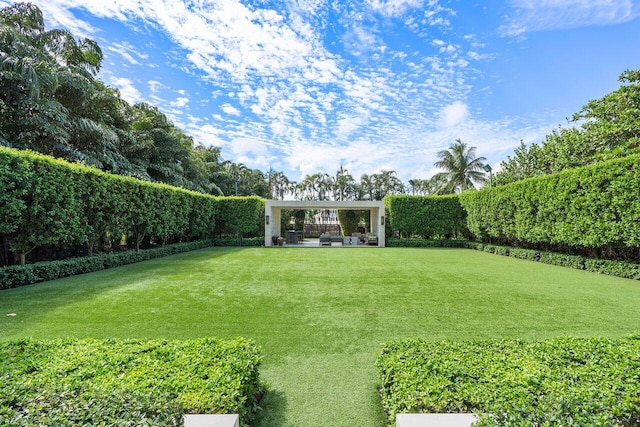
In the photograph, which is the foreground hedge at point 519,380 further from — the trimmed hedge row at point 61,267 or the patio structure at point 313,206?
the patio structure at point 313,206

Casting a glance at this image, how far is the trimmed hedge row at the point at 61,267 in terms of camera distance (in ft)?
24.4

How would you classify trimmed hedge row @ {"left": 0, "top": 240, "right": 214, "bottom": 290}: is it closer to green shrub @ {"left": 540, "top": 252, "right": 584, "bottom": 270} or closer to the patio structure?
the patio structure

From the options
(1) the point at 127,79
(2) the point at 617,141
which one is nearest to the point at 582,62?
(2) the point at 617,141

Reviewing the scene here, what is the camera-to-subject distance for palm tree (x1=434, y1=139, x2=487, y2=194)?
30.9m

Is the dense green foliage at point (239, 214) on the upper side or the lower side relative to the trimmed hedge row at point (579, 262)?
upper

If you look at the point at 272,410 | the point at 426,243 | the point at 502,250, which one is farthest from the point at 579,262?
the point at 272,410

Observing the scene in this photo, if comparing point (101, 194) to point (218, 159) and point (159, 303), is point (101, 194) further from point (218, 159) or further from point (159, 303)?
point (218, 159)

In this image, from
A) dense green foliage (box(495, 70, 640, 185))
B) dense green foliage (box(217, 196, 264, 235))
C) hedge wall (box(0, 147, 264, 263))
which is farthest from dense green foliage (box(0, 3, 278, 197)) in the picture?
dense green foliage (box(495, 70, 640, 185))

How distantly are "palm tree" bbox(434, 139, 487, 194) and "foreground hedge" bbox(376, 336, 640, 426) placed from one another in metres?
30.6

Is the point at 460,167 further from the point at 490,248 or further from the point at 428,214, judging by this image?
the point at 490,248

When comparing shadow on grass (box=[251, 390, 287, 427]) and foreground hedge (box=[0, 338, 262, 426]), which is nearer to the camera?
foreground hedge (box=[0, 338, 262, 426])

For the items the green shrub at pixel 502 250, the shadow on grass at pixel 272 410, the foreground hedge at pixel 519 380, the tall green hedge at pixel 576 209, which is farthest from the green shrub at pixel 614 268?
the shadow on grass at pixel 272 410

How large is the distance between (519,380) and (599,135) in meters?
21.1

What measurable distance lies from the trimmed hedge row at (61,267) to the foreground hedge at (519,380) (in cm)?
896
